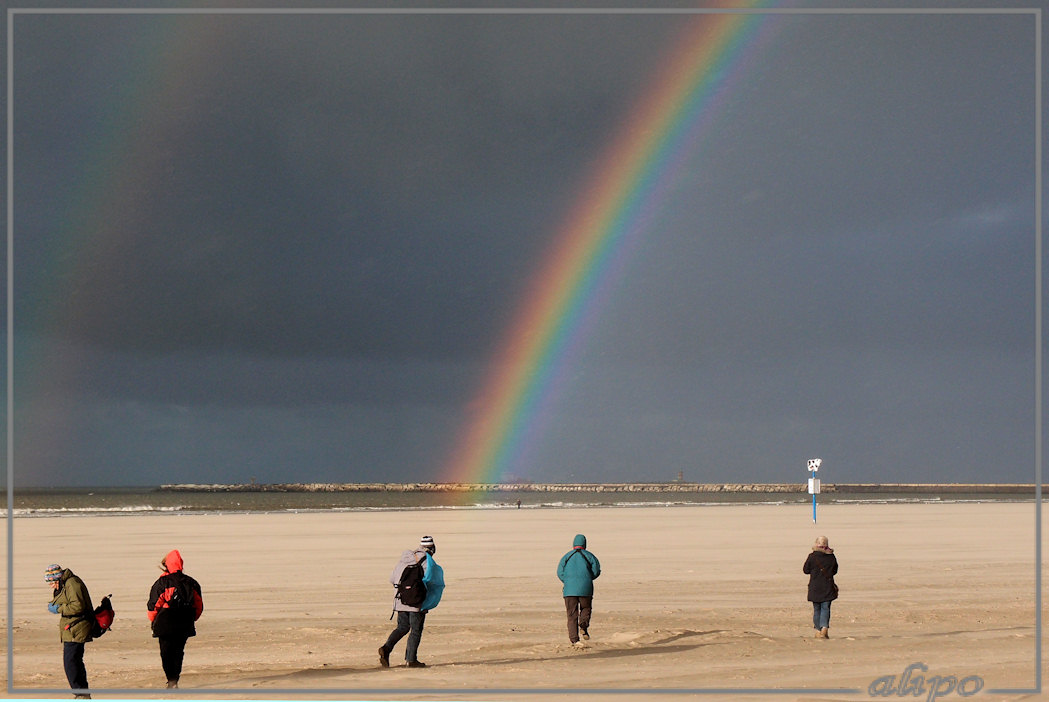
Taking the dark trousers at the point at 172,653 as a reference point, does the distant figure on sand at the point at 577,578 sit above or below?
above

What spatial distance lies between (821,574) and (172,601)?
10555 mm

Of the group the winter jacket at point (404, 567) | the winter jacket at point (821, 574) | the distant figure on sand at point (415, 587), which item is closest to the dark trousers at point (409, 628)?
the distant figure on sand at point (415, 587)

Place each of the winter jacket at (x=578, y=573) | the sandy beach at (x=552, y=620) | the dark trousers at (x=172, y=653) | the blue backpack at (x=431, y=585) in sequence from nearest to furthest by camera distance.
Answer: the dark trousers at (x=172, y=653) < the sandy beach at (x=552, y=620) < the blue backpack at (x=431, y=585) < the winter jacket at (x=578, y=573)

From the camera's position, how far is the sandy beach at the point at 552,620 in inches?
626

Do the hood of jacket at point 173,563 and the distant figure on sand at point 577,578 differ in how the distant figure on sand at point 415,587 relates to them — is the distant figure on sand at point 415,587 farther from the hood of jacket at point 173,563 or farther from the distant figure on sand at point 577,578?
the hood of jacket at point 173,563

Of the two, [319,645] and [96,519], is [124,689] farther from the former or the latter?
[96,519]

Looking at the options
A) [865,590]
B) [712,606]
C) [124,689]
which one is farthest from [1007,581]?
[124,689]

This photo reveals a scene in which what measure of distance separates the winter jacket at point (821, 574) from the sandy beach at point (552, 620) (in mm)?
776

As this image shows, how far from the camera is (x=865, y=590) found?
28844 millimetres

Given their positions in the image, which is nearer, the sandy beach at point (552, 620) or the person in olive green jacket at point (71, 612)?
the person in olive green jacket at point (71, 612)

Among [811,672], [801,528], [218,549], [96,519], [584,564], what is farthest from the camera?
[96,519]

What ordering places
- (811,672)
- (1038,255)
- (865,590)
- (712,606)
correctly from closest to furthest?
(1038,255), (811,672), (712,606), (865,590)

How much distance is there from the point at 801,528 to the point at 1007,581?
28163 millimetres

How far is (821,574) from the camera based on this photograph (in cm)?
1934
